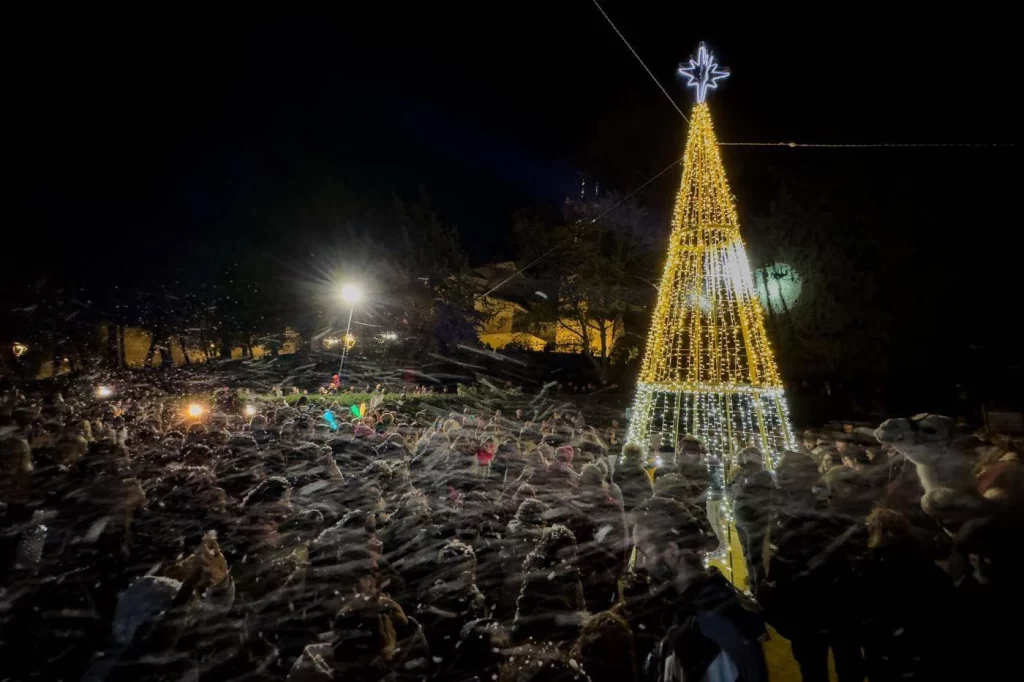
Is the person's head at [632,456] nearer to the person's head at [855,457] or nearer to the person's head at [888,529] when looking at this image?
the person's head at [888,529]

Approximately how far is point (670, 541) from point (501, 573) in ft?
3.62

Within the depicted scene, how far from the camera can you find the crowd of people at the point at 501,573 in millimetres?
2346

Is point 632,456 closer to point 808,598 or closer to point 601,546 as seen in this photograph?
point 601,546

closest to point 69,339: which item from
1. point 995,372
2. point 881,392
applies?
point 881,392

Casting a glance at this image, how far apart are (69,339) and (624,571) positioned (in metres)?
24.9

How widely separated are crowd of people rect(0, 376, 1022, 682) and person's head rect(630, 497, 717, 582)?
2cm

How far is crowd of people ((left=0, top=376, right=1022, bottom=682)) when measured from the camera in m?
2.35

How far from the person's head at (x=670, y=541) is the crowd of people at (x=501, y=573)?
0.05 feet

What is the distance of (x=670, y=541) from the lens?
309cm

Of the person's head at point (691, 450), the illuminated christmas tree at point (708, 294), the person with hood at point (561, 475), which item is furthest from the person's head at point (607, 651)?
the illuminated christmas tree at point (708, 294)

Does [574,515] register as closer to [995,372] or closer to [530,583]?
[530,583]

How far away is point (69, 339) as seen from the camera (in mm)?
20469

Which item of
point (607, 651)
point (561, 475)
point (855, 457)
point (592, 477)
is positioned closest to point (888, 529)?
point (607, 651)

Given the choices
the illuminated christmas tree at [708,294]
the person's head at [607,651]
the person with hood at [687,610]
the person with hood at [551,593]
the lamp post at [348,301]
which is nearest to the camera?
the person with hood at [687,610]
